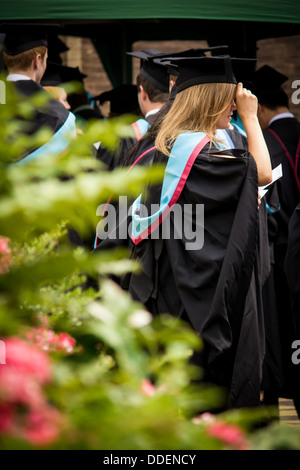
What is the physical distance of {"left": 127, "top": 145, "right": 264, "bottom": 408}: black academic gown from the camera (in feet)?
9.35

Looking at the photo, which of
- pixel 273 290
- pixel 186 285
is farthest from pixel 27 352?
pixel 273 290

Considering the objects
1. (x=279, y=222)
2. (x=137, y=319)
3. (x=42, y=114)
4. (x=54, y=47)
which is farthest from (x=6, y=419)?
(x=54, y=47)

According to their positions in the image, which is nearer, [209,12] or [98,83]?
[209,12]

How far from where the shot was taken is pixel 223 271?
2.84 meters

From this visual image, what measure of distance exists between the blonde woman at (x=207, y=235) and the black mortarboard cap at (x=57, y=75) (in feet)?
8.79

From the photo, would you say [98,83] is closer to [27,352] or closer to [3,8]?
[3,8]

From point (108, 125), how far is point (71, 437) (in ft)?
1.29

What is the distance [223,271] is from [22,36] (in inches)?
80.8

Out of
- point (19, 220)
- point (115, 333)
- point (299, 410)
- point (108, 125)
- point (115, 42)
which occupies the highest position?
point (115, 42)

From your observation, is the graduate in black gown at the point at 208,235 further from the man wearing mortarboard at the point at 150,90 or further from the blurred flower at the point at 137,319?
the blurred flower at the point at 137,319

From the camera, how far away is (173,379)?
0.86 meters

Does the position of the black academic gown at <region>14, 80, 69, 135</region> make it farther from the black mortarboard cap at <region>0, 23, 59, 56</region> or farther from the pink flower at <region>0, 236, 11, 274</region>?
the pink flower at <region>0, 236, 11, 274</region>

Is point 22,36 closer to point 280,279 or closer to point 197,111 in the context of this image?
point 197,111

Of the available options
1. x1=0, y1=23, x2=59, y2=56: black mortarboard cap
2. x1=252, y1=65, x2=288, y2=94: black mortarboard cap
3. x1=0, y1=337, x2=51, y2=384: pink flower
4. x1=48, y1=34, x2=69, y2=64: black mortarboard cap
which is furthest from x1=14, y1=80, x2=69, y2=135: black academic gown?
x1=0, y1=337, x2=51, y2=384: pink flower
